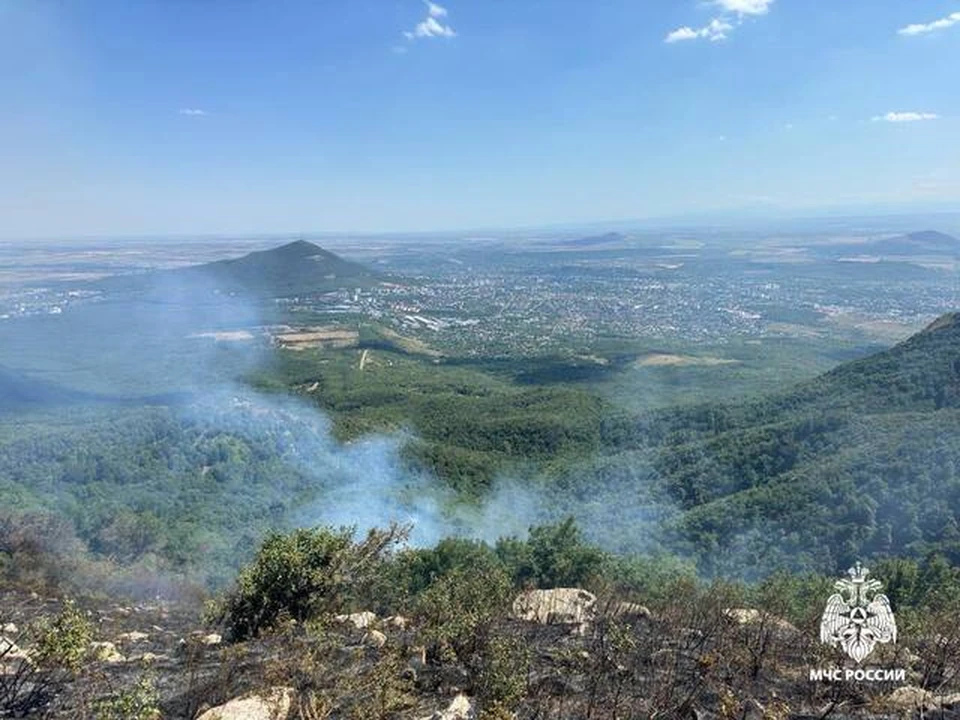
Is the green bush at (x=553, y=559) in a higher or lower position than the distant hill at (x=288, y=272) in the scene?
lower

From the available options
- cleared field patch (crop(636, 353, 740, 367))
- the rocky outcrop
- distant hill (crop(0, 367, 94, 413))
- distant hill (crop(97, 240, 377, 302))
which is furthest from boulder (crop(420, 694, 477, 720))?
distant hill (crop(97, 240, 377, 302))

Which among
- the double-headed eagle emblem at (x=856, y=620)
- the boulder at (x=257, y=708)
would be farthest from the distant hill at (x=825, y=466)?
the boulder at (x=257, y=708)

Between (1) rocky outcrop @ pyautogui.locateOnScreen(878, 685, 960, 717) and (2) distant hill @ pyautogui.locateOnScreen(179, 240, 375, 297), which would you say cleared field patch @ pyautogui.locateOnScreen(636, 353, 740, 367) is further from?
(2) distant hill @ pyautogui.locateOnScreen(179, 240, 375, 297)

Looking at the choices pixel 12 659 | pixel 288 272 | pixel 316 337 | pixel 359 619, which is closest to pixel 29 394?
pixel 316 337

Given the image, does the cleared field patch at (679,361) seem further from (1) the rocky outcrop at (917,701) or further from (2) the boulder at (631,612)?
(1) the rocky outcrop at (917,701)

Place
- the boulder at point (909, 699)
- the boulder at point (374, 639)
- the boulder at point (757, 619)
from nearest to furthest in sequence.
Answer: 1. the boulder at point (909, 699)
2. the boulder at point (374, 639)
3. the boulder at point (757, 619)

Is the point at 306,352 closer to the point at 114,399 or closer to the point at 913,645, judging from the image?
the point at 114,399

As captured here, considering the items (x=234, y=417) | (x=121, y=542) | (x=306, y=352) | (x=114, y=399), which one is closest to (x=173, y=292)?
(x=306, y=352)

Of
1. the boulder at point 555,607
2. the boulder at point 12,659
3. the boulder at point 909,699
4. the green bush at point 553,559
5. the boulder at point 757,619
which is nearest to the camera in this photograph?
the boulder at point 909,699
